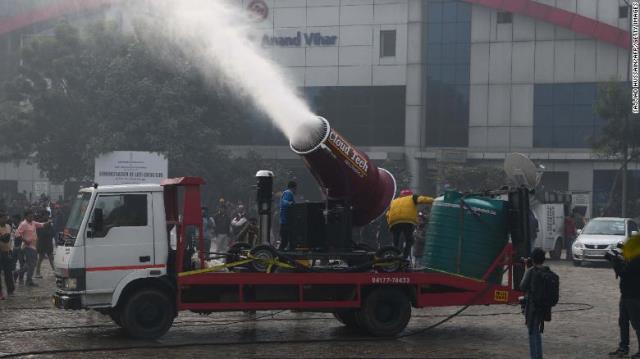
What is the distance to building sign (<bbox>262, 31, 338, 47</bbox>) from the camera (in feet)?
199

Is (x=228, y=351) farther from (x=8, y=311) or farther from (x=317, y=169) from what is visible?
(x=8, y=311)

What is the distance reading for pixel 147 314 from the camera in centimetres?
1438

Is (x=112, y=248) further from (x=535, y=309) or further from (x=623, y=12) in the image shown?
(x=623, y=12)

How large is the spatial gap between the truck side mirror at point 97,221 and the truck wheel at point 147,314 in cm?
111

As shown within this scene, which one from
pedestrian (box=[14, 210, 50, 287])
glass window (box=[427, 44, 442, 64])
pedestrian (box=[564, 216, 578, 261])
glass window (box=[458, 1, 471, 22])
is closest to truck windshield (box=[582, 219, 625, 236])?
pedestrian (box=[564, 216, 578, 261])

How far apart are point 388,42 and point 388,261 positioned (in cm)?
4590

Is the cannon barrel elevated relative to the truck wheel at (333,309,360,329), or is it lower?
elevated

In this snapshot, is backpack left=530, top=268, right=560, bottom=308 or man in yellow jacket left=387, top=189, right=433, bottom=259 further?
man in yellow jacket left=387, top=189, right=433, bottom=259

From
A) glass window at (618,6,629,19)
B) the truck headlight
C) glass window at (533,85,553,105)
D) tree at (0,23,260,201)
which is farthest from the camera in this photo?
glass window at (533,85,553,105)

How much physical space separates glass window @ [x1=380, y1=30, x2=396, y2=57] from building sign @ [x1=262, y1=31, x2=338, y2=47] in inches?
113

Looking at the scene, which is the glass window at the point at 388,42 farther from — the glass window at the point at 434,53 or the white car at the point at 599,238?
the white car at the point at 599,238

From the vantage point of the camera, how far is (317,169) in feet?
51.5

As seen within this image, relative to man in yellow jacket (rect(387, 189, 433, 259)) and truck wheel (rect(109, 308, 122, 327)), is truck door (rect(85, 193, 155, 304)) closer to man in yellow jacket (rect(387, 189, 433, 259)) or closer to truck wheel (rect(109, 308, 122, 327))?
truck wheel (rect(109, 308, 122, 327))

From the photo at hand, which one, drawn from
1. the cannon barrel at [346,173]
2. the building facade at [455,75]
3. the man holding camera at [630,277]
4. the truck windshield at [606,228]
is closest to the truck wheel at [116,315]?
the cannon barrel at [346,173]
